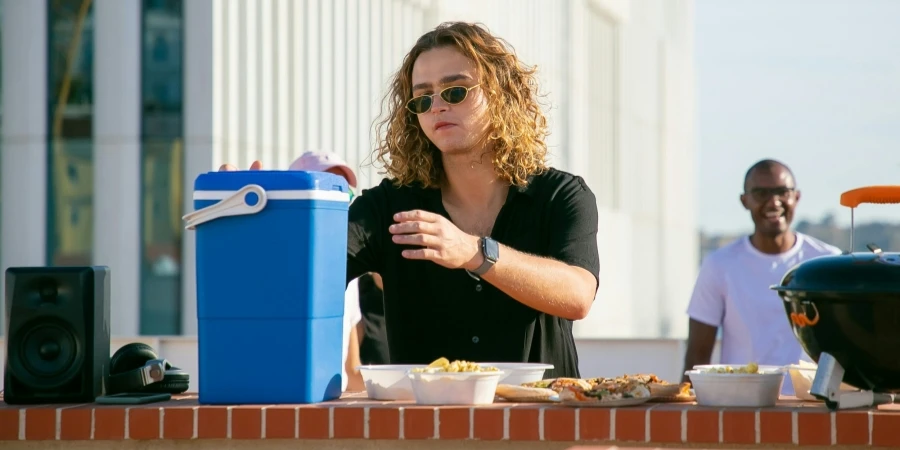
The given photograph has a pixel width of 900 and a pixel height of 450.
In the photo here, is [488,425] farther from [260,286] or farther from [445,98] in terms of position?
[445,98]

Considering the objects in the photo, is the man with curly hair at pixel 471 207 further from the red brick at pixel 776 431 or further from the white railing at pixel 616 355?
the white railing at pixel 616 355

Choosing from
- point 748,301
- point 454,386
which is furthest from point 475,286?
point 748,301

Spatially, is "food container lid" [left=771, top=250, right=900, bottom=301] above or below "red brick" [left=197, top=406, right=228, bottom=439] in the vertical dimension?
above

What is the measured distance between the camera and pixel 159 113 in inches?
711

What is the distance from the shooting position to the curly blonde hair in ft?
13.1

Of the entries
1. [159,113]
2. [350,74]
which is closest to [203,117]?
[159,113]

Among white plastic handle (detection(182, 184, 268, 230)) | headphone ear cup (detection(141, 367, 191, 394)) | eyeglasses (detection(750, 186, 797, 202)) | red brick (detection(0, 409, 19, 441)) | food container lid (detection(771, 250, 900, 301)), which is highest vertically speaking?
eyeglasses (detection(750, 186, 797, 202))

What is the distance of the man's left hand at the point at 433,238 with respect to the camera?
3.30m

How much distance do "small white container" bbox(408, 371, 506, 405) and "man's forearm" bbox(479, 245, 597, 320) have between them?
33 cm

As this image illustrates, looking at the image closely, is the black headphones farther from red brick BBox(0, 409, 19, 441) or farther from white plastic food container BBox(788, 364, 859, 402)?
white plastic food container BBox(788, 364, 859, 402)

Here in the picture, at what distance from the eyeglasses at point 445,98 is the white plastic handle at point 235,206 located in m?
0.68

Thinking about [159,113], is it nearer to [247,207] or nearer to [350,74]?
[350,74]

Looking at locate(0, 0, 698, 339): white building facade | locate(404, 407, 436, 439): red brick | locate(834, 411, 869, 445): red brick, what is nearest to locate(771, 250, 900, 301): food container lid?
locate(834, 411, 869, 445): red brick

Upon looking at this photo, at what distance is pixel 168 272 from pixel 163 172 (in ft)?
4.19
